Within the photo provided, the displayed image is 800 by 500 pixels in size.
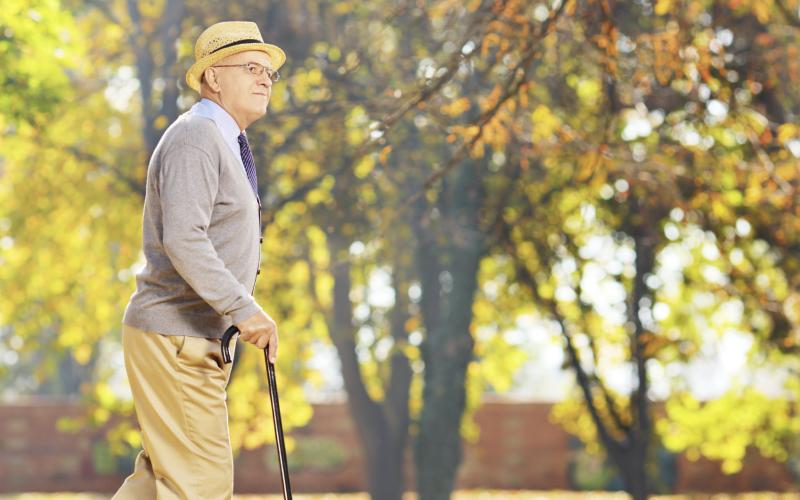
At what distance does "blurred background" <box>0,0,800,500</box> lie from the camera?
31.0ft

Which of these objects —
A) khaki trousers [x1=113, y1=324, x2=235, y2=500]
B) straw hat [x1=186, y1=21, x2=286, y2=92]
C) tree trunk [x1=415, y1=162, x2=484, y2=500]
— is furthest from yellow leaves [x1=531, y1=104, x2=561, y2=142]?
khaki trousers [x1=113, y1=324, x2=235, y2=500]

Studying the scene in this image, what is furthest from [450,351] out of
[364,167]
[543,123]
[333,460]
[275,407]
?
[333,460]

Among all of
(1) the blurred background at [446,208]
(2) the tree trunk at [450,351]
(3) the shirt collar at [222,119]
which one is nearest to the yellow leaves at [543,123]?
(1) the blurred background at [446,208]

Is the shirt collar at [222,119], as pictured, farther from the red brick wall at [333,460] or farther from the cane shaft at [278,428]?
the red brick wall at [333,460]

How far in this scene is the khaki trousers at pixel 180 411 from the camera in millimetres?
3764

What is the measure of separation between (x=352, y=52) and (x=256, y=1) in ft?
2.79

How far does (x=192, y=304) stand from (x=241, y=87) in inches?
24.9

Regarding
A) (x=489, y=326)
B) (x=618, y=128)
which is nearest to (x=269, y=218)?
(x=618, y=128)

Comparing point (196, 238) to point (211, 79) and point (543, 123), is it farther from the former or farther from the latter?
point (543, 123)

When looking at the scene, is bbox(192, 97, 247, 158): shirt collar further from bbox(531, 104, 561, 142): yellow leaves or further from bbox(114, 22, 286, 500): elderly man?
bbox(531, 104, 561, 142): yellow leaves

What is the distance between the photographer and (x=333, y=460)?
18.8 meters

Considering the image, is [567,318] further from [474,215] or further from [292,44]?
[292,44]

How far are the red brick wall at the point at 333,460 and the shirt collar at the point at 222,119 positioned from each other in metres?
14.5

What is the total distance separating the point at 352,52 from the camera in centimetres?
1055
